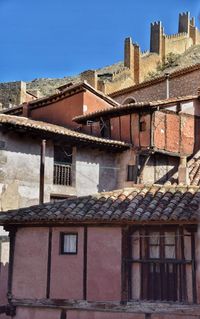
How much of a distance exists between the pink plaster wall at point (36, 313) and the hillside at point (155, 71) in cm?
4123

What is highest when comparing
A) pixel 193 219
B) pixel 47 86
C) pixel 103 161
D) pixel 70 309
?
pixel 47 86

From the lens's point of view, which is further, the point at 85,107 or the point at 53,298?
the point at 85,107

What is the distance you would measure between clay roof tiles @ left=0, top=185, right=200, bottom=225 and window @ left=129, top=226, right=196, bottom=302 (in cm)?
51

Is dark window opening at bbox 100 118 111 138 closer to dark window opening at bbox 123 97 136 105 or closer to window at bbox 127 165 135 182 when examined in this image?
window at bbox 127 165 135 182

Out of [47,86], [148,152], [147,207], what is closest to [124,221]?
[147,207]

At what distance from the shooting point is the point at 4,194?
18.6 meters

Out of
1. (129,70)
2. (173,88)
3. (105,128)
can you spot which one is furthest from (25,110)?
(129,70)

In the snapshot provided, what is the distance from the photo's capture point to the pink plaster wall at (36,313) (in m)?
13.8

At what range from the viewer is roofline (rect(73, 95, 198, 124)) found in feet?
71.3

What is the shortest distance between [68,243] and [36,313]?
6.97ft

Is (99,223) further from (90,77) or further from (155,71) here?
(155,71)

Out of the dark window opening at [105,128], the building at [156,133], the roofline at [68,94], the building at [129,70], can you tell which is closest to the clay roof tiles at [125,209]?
the building at [156,133]

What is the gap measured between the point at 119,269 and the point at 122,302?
841 millimetres

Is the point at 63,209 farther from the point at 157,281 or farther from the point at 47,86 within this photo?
the point at 47,86
